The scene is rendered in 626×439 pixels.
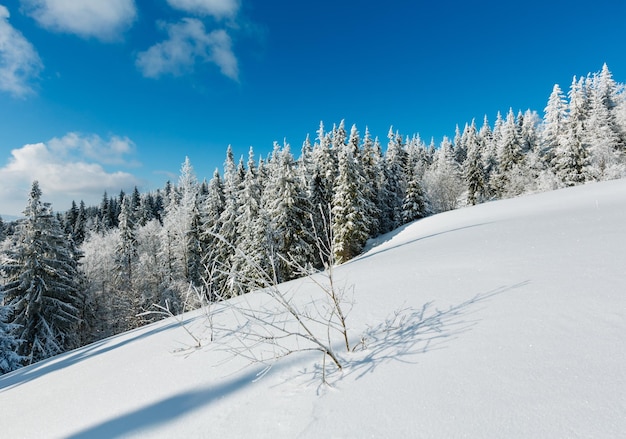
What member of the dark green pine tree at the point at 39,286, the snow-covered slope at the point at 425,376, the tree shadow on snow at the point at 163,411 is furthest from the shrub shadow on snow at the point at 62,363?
the dark green pine tree at the point at 39,286

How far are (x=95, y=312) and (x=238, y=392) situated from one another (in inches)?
1202

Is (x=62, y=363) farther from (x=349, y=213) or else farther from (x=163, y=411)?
(x=349, y=213)

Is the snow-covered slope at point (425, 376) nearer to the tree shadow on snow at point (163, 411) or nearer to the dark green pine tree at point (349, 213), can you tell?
the tree shadow on snow at point (163, 411)

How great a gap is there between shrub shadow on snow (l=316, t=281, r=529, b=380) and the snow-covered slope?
0.05 feet

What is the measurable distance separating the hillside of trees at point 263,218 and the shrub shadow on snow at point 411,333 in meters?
9.16

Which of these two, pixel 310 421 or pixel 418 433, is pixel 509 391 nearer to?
pixel 418 433

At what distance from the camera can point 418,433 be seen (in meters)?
1.87

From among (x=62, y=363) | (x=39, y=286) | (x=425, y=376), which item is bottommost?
(x=62, y=363)

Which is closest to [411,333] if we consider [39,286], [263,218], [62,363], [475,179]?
[62,363]

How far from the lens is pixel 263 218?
20.0 meters

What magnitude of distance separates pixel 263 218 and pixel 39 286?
40.7 ft

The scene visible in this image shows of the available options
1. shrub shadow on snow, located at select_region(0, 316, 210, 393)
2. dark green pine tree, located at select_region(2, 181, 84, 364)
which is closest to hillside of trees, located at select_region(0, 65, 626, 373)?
dark green pine tree, located at select_region(2, 181, 84, 364)

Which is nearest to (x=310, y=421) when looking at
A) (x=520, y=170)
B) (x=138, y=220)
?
(x=520, y=170)

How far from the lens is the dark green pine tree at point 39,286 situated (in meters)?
15.2
